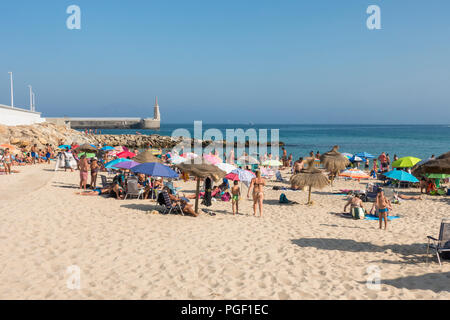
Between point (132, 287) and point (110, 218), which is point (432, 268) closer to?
point (132, 287)

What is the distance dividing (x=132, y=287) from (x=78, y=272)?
42.9 inches

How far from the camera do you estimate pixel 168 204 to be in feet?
31.8

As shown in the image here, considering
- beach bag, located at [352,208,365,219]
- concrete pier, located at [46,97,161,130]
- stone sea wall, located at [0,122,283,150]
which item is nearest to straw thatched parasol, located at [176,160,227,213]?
beach bag, located at [352,208,365,219]

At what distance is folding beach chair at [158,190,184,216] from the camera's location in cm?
969

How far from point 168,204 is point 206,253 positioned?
340 centimetres

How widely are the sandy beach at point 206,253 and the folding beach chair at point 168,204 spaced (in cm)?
33

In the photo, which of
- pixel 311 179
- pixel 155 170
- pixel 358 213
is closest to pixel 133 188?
pixel 155 170

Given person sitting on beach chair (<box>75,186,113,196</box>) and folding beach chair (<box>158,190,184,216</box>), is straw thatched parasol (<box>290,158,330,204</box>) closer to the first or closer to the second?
folding beach chair (<box>158,190,184,216</box>)

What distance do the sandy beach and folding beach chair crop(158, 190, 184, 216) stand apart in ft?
1.07

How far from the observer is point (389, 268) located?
5.98 m

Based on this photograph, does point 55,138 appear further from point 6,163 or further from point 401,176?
point 401,176

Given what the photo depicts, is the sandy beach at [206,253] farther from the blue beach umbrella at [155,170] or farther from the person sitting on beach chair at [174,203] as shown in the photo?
the blue beach umbrella at [155,170]

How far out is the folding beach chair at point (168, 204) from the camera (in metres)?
9.69
